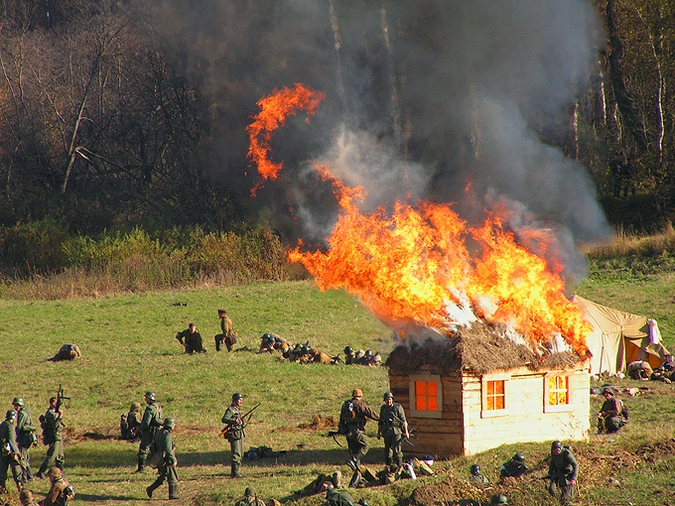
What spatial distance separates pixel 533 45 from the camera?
3039cm

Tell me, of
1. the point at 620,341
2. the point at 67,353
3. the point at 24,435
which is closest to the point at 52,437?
the point at 24,435

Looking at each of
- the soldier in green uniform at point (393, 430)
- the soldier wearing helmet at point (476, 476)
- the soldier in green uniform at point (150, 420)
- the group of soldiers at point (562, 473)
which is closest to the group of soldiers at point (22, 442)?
the soldier in green uniform at point (150, 420)

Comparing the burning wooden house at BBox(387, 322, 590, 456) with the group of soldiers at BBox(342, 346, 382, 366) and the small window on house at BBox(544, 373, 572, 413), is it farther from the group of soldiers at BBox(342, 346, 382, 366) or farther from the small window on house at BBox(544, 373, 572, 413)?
the group of soldiers at BBox(342, 346, 382, 366)

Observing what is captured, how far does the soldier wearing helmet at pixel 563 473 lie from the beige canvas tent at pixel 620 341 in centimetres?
1438

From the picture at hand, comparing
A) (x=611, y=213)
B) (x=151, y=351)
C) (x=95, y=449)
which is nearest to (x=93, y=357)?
(x=151, y=351)

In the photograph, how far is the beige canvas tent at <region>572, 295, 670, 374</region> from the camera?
3133 cm

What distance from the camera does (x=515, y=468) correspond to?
18.4 metres

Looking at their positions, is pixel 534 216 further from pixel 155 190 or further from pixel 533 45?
pixel 155 190

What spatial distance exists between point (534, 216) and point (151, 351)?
48.8 feet

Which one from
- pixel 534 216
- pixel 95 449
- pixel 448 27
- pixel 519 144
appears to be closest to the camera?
pixel 95 449

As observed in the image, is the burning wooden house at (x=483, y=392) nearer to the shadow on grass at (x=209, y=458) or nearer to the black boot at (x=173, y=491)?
the shadow on grass at (x=209, y=458)

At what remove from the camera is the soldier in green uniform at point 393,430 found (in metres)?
18.9

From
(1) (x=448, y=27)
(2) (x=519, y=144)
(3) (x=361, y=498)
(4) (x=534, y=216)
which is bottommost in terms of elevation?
(3) (x=361, y=498)

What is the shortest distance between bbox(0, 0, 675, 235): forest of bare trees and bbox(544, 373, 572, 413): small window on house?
27.8 feet
